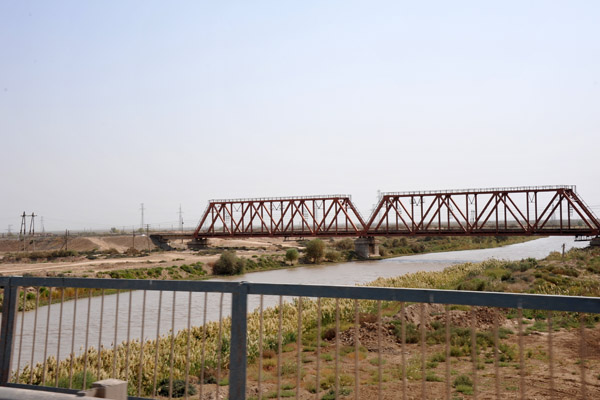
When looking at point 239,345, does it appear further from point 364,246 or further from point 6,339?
point 364,246

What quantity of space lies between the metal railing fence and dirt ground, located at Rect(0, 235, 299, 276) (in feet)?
75.7

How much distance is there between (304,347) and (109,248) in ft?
250

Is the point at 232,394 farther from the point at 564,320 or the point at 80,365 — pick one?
the point at 564,320

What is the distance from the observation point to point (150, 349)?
11984 mm

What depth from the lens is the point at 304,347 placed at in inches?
459

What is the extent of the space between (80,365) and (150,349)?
1633mm

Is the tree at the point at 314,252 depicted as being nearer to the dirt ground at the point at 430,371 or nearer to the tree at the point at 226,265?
the tree at the point at 226,265

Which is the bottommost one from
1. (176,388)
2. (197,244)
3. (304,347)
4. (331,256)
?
(331,256)

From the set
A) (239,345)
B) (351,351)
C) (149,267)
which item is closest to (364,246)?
(149,267)

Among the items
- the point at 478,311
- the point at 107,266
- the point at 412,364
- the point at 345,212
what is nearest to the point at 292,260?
the point at 345,212

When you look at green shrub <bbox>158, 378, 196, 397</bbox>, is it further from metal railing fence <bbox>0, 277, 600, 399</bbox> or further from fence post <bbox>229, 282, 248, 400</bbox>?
fence post <bbox>229, 282, 248, 400</bbox>

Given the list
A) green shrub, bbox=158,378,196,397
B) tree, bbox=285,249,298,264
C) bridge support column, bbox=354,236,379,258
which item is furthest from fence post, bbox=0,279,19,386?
bridge support column, bbox=354,236,379,258

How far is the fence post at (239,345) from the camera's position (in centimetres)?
401

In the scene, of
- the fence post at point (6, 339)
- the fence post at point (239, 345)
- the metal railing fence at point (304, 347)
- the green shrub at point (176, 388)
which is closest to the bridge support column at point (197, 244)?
the metal railing fence at point (304, 347)
